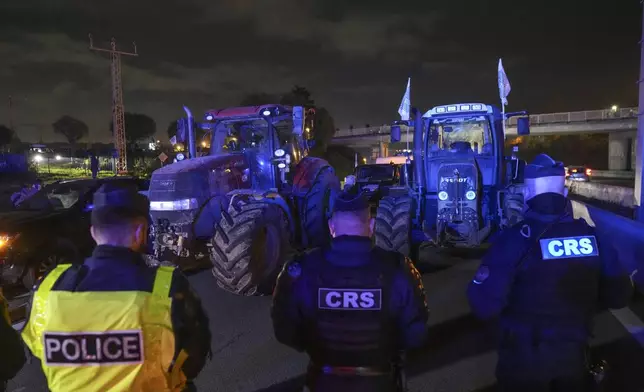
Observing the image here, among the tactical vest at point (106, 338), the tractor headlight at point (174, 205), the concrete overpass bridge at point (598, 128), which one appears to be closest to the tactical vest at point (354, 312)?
the tactical vest at point (106, 338)

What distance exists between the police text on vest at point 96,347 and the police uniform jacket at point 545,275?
1.70 metres

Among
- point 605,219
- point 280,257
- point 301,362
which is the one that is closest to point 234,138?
point 280,257

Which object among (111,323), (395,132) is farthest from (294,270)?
(395,132)

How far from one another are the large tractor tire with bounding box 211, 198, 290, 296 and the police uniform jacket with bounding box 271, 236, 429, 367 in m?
3.94

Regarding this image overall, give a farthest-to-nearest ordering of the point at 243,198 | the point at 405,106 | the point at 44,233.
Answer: the point at 405,106
the point at 44,233
the point at 243,198

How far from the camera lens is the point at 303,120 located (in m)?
8.02

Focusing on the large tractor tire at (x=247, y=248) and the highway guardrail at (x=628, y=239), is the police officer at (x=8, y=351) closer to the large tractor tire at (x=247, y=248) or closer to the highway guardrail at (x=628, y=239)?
the large tractor tire at (x=247, y=248)

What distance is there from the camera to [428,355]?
196 inches

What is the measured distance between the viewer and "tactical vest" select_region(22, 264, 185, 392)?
2105 millimetres

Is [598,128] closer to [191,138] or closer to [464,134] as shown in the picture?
[464,134]

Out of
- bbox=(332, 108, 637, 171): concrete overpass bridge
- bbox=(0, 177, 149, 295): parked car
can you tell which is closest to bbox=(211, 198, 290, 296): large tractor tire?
bbox=(0, 177, 149, 295): parked car

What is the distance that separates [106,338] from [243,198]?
514 cm

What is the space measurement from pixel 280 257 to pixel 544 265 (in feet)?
16.7

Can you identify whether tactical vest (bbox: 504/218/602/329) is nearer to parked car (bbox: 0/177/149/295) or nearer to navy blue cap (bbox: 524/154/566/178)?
navy blue cap (bbox: 524/154/566/178)
